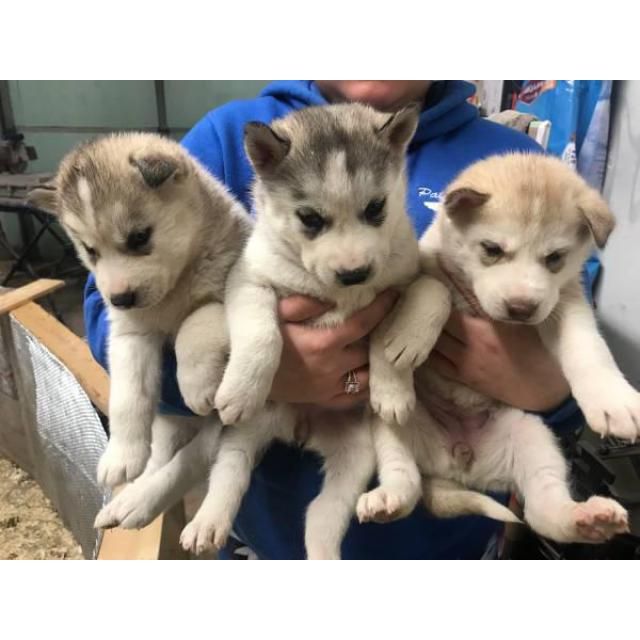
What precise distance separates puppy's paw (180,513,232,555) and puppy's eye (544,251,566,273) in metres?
0.75

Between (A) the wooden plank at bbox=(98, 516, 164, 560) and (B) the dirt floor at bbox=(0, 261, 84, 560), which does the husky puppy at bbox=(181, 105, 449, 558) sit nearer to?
(A) the wooden plank at bbox=(98, 516, 164, 560)

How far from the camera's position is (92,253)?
1083 millimetres

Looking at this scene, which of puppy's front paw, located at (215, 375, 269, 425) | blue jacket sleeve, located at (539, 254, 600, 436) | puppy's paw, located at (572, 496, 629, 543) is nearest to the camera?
puppy's paw, located at (572, 496, 629, 543)

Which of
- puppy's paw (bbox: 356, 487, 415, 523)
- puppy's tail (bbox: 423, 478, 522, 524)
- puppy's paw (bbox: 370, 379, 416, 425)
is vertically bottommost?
puppy's tail (bbox: 423, 478, 522, 524)

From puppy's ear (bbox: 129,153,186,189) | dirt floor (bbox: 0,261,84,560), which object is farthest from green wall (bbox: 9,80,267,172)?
dirt floor (bbox: 0,261,84,560)

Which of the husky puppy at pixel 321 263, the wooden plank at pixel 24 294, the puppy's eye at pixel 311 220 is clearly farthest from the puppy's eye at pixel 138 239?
the wooden plank at pixel 24 294

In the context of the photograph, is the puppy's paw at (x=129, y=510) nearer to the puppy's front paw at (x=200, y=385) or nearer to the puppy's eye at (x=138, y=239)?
the puppy's front paw at (x=200, y=385)

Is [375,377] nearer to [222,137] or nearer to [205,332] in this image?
[205,332]

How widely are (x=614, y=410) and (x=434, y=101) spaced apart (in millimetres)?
861

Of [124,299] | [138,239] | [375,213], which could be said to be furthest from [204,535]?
[375,213]

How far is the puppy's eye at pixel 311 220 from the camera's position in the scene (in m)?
1.01

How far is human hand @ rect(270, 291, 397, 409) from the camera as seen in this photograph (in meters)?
1.10

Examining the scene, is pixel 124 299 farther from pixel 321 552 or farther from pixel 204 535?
pixel 321 552
